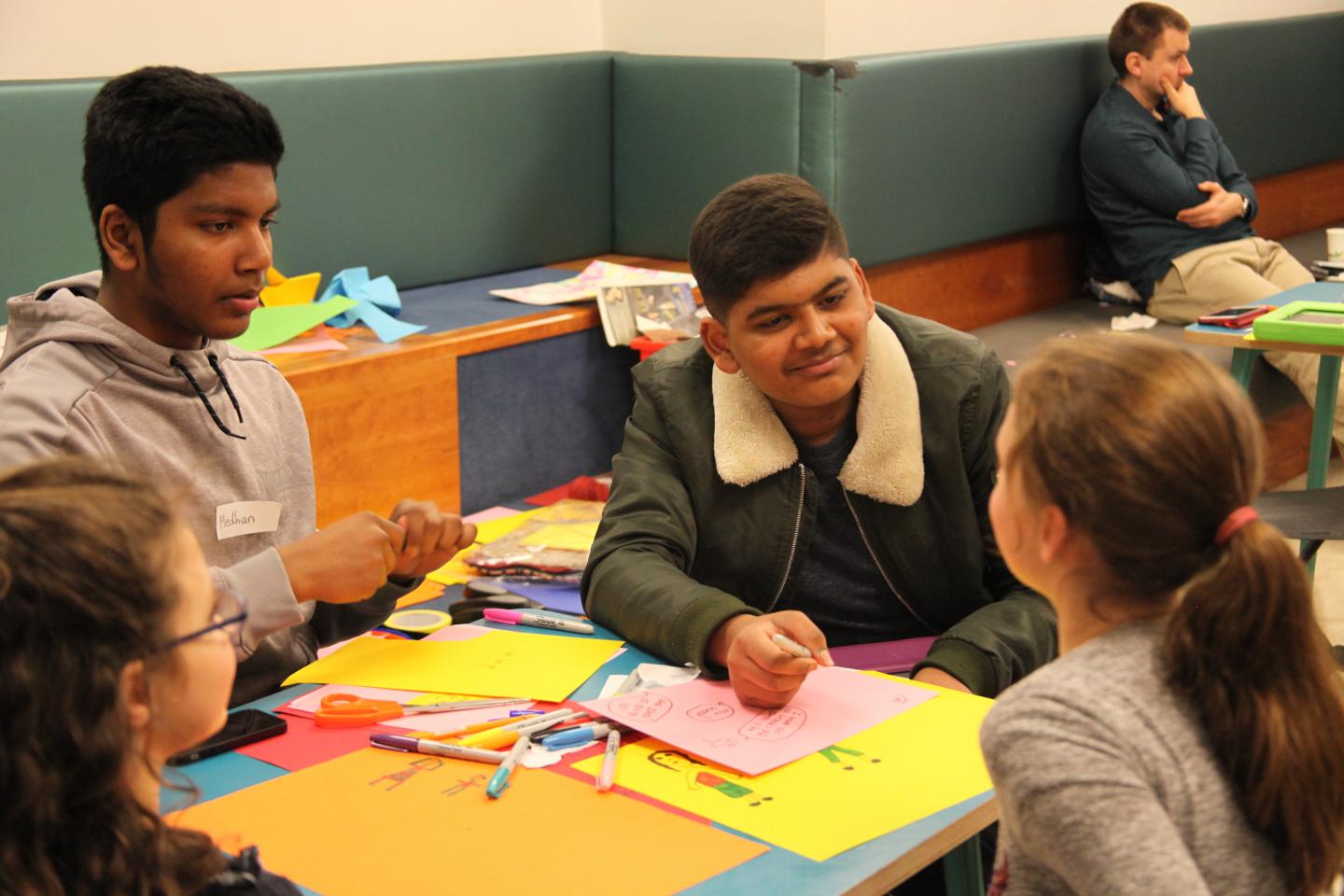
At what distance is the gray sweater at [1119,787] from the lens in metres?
0.92

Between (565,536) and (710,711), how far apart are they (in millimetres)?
912

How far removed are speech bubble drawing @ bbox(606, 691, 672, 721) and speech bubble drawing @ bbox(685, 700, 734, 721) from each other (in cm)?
3

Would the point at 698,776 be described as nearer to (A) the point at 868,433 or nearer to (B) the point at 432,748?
(B) the point at 432,748

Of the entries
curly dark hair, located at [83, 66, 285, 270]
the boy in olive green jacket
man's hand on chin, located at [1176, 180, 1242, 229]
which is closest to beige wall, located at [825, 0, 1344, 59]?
man's hand on chin, located at [1176, 180, 1242, 229]

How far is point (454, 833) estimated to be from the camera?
4.11ft

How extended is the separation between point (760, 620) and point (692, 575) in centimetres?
44

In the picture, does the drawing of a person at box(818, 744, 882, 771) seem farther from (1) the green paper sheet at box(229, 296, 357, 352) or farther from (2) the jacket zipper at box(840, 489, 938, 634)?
(1) the green paper sheet at box(229, 296, 357, 352)

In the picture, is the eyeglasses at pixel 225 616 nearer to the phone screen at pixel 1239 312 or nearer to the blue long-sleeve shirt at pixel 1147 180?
the phone screen at pixel 1239 312

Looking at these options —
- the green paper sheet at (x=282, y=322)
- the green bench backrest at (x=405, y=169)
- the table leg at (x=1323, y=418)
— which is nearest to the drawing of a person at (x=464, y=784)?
the green paper sheet at (x=282, y=322)

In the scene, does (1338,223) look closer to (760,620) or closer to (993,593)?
(993,593)

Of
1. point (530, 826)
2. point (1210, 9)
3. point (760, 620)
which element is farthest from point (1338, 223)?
point (530, 826)

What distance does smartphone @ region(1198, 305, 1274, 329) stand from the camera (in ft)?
11.1

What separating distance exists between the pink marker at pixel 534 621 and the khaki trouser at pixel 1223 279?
3.17 metres

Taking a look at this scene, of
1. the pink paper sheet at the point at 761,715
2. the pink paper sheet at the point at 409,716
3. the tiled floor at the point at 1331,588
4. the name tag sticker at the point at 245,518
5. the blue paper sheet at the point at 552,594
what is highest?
the name tag sticker at the point at 245,518
